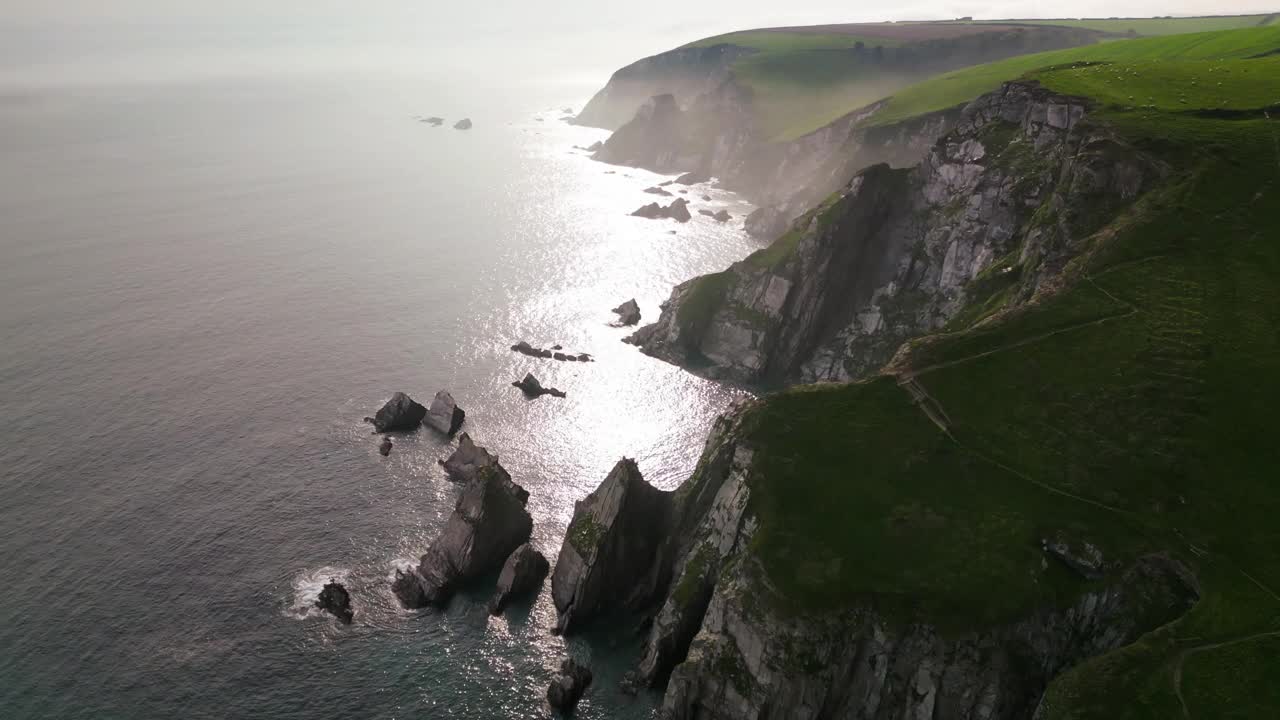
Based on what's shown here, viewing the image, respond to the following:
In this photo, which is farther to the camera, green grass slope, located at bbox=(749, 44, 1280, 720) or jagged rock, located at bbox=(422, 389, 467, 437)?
jagged rock, located at bbox=(422, 389, 467, 437)

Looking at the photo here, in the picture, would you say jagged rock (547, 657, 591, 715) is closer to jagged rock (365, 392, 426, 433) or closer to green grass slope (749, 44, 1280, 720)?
green grass slope (749, 44, 1280, 720)

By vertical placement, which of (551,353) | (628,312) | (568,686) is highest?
(628,312)

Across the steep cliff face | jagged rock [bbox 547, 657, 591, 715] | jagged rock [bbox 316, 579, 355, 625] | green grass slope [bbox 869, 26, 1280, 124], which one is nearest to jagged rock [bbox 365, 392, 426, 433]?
jagged rock [bbox 316, 579, 355, 625]

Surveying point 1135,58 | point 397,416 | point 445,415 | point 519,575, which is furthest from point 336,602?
point 1135,58

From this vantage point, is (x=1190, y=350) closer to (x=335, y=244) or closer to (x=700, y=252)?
(x=700, y=252)

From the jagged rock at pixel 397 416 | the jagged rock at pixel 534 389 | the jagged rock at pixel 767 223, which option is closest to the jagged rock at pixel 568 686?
the jagged rock at pixel 397 416

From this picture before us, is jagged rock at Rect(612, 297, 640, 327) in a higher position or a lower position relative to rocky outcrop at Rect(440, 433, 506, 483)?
higher

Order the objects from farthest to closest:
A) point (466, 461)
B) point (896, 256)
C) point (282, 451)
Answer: point (896, 256) < point (282, 451) < point (466, 461)

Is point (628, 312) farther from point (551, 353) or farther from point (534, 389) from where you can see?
point (534, 389)
